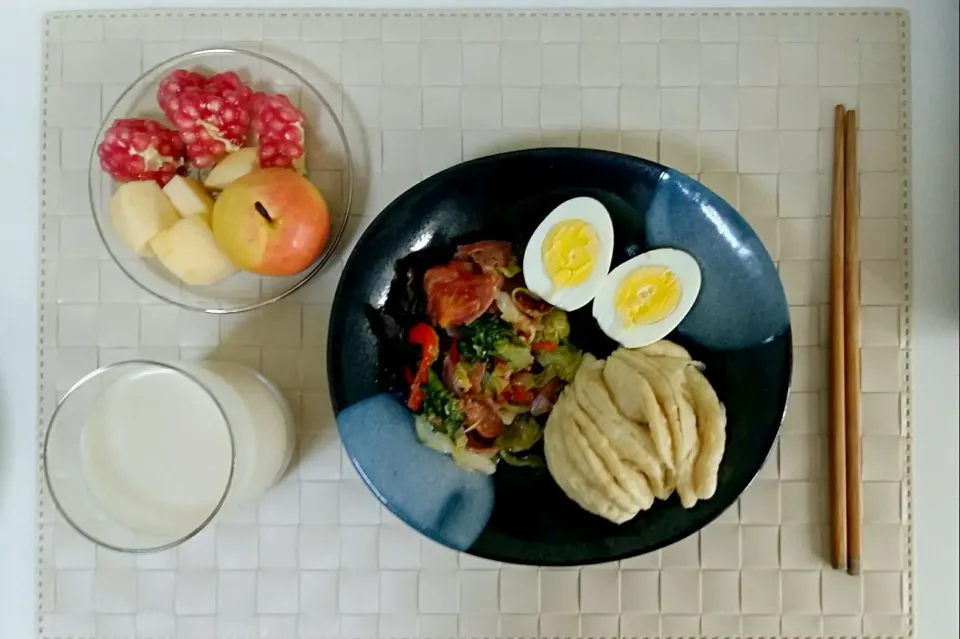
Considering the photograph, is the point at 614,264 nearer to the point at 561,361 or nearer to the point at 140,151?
the point at 561,361

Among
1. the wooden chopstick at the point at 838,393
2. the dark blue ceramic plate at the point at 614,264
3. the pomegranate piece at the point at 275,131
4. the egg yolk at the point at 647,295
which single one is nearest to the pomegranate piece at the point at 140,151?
the pomegranate piece at the point at 275,131

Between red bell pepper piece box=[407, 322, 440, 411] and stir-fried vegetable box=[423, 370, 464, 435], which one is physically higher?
red bell pepper piece box=[407, 322, 440, 411]

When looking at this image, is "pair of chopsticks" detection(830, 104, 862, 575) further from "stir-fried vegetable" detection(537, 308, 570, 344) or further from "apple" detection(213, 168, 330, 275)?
"apple" detection(213, 168, 330, 275)

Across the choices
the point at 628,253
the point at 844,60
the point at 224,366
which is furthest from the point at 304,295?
the point at 844,60

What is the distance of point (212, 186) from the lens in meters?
1.07

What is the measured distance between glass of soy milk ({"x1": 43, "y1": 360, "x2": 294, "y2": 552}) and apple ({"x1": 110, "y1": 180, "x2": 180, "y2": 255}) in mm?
203

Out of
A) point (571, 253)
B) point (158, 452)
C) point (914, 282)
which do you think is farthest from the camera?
point (914, 282)

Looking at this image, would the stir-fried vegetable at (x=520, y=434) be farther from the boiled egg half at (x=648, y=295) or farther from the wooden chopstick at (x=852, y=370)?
the wooden chopstick at (x=852, y=370)

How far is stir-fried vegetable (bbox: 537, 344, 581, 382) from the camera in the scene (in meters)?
1.06

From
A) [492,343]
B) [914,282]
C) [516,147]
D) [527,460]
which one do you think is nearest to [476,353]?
[492,343]

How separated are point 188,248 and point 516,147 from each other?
1.51 ft

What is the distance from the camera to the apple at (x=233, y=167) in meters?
1.06

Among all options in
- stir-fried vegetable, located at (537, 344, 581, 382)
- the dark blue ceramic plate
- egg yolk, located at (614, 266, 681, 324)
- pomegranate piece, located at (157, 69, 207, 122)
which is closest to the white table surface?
pomegranate piece, located at (157, 69, 207, 122)

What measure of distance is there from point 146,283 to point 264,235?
21 cm
